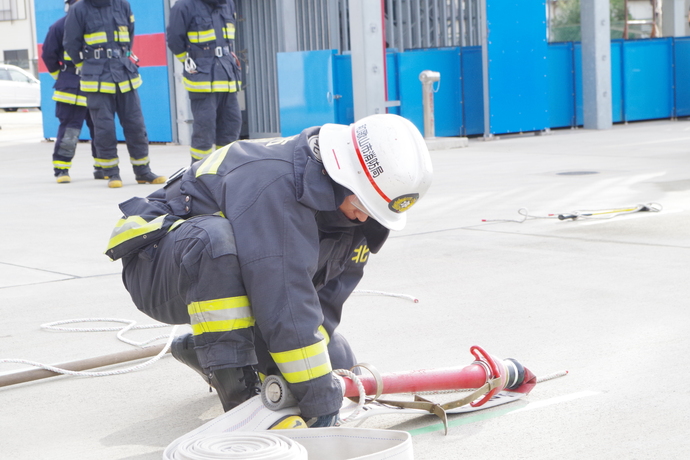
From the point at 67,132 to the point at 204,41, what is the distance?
179 centimetres

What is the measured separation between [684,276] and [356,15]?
8.05 m

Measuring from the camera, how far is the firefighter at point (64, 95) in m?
9.80

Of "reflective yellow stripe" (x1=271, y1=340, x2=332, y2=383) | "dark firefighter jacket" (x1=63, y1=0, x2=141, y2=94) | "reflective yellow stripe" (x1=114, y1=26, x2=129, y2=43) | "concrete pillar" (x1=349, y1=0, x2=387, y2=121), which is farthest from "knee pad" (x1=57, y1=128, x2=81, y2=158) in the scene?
"reflective yellow stripe" (x1=271, y1=340, x2=332, y2=383)

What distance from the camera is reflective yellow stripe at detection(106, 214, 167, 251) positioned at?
9.51 ft

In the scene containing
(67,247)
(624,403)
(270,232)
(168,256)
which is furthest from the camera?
(67,247)

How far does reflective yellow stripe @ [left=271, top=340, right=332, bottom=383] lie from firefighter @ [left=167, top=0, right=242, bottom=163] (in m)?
6.74

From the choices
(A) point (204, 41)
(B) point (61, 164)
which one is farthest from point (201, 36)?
(B) point (61, 164)

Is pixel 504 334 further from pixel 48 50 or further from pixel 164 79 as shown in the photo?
pixel 164 79

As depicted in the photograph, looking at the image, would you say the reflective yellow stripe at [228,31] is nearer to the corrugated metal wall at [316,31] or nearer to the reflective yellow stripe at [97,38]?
the reflective yellow stripe at [97,38]

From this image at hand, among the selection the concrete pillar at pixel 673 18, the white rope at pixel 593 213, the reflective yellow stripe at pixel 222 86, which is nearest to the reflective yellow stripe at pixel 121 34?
the reflective yellow stripe at pixel 222 86

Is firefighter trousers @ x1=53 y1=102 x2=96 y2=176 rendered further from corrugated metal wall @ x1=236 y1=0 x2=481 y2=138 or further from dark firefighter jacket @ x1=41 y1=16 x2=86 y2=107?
corrugated metal wall @ x1=236 y1=0 x2=481 y2=138

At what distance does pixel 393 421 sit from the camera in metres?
2.98

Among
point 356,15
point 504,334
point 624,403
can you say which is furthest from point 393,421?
point 356,15

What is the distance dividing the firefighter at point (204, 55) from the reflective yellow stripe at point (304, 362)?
A: 674cm
